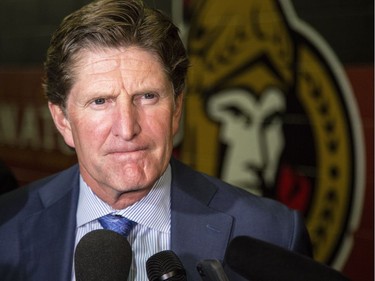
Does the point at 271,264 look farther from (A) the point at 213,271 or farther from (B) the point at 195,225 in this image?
(B) the point at 195,225

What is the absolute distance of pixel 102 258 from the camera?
35.2 inches

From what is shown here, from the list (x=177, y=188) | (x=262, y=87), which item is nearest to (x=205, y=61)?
(x=262, y=87)

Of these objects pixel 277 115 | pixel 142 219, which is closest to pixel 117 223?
pixel 142 219

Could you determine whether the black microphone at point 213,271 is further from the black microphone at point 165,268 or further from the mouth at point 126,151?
the mouth at point 126,151

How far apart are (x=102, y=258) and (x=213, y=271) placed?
0.19m

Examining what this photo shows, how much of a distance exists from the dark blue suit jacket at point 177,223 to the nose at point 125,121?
0.24 m

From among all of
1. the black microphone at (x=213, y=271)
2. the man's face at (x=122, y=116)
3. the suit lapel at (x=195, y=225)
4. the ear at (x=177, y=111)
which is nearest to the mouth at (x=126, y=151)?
the man's face at (x=122, y=116)

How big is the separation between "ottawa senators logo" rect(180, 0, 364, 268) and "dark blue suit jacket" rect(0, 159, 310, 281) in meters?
0.91

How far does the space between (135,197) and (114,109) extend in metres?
0.19

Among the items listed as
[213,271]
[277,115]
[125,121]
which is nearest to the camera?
[213,271]

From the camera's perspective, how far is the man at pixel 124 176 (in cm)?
113

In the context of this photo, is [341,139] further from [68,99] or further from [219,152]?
[68,99]

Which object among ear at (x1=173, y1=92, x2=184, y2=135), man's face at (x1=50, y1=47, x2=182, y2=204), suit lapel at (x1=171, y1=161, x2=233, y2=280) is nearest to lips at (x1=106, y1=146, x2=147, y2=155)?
man's face at (x1=50, y1=47, x2=182, y2=204)

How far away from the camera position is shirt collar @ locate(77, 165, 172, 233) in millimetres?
1221
